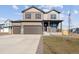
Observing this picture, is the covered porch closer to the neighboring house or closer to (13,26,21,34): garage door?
the neighboring house

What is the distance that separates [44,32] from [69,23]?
50 cm

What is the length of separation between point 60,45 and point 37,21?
60 cm

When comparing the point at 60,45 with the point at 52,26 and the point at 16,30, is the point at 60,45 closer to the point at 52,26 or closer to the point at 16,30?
the point at 52,26

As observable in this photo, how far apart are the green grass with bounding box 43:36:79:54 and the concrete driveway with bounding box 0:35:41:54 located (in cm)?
20

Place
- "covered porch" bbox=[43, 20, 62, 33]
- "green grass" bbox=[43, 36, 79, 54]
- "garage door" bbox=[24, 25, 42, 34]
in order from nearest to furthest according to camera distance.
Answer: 1. "green grass" bbox=[43, 36, 79, 54]
2. "covered porch" bbox=[43, 20, 62, 33]
3. "garage door" bbox=[24, 25, 42, 34]

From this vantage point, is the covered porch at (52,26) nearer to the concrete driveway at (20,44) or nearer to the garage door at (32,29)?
the garage door at (32,29)

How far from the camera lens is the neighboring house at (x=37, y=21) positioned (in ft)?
12.7

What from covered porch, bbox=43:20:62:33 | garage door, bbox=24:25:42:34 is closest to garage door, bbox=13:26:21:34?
garage door, bbox=24:25:42:34

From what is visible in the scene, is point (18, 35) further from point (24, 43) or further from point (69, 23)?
point (69, 23)

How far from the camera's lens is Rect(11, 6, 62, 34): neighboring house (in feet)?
12.7

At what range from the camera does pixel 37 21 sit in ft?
13.0

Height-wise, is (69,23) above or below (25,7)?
below

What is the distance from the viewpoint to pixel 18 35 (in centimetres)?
409
